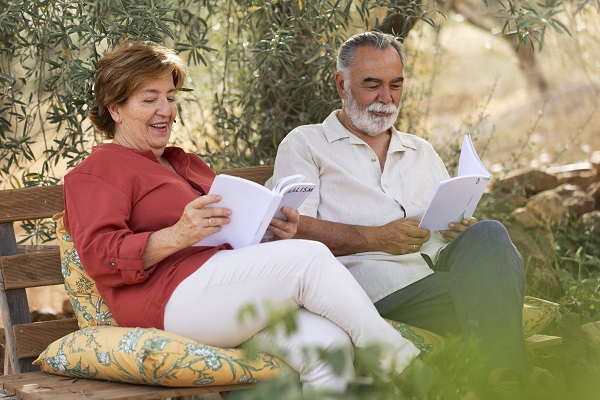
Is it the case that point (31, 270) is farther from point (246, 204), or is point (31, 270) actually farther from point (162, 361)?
point (246, 204)

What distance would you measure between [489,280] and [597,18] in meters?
5.56

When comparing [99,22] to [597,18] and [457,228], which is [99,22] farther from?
[597,18]

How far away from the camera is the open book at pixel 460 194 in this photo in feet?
11.8

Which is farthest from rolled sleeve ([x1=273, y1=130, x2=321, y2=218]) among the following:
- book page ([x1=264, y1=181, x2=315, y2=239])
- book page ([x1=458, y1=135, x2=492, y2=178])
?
book page ([x1=458, y1=135, x2=492, y2=178])

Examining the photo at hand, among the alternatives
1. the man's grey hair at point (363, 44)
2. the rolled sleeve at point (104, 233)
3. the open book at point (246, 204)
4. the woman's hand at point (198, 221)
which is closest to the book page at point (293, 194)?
the open book at point (246, 204)

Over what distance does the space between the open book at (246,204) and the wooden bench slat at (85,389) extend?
48 cm

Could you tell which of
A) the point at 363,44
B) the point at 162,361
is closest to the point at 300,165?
the point at 363,44

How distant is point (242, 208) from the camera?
3068 millimetres

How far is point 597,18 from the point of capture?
8273mm

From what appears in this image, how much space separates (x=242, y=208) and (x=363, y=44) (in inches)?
54.1

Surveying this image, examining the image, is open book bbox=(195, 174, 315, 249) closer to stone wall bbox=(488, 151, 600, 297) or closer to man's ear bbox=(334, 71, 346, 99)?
man's ear bbox=(334, 71, 346, 99)

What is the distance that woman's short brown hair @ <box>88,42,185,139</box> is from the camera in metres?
3.44

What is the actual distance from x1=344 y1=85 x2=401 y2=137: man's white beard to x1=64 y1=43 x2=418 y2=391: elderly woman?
1093mm

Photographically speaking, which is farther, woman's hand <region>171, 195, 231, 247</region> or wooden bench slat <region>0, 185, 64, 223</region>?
wooden bench slat <region>0, 185, 64, 223</region>
